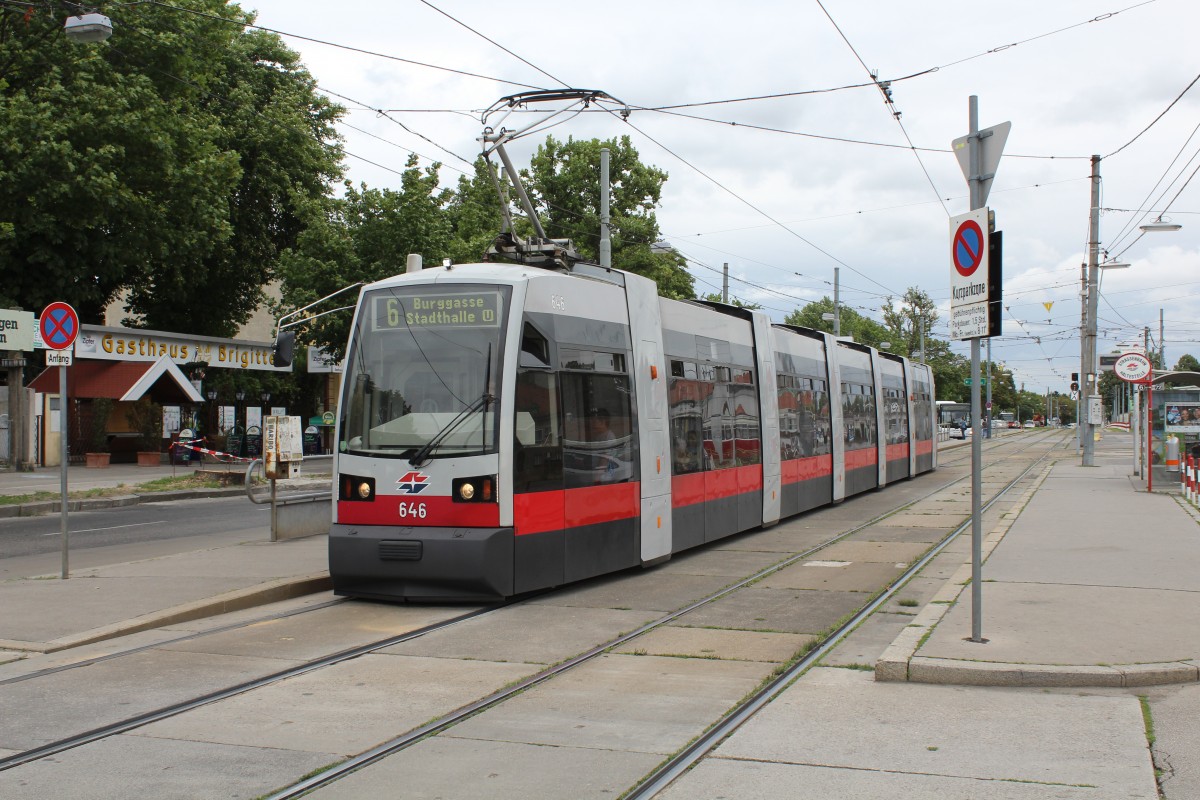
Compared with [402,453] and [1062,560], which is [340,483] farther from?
[1062,560]

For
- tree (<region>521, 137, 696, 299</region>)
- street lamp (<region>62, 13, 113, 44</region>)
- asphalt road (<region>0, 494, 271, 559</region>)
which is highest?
tree (<region>521, 137, 696, 299</region>)

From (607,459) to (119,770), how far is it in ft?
21.6

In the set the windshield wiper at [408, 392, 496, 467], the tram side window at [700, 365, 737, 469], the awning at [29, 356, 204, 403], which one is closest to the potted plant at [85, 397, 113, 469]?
the awning at [29, 356, 204, 403]

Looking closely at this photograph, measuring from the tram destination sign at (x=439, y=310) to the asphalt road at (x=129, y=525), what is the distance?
7877 mm

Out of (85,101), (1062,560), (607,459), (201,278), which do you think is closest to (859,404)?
(1062,560)

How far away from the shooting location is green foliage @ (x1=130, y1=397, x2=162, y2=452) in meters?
36.2

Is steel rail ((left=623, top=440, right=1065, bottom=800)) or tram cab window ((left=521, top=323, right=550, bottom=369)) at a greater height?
tram cab window ((left=521, top=323, right=550, bottom=369))

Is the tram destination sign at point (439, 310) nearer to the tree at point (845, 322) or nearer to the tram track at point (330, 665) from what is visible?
the tram track at point (330, 665)

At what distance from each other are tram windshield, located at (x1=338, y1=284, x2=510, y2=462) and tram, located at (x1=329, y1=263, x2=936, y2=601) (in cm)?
1

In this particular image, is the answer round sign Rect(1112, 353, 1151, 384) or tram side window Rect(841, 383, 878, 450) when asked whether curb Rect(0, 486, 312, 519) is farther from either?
round sign Rect(1112, 353, 1151, 384)

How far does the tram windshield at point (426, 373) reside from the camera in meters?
9.78

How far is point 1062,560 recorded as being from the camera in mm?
12344

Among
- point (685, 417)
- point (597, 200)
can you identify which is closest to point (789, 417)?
point (685, 417)

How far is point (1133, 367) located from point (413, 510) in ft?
64.1
